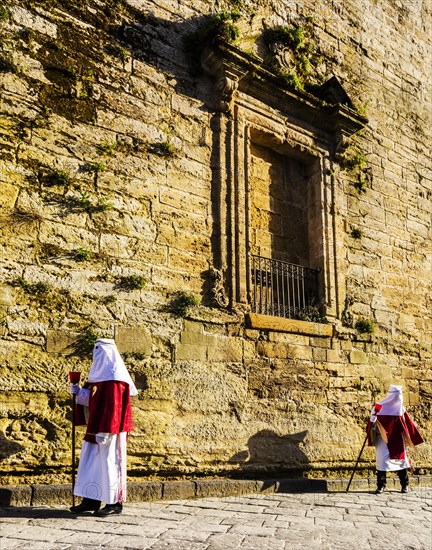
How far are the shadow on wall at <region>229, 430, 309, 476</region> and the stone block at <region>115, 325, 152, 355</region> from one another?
1715 millimetres

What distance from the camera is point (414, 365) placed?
996cm

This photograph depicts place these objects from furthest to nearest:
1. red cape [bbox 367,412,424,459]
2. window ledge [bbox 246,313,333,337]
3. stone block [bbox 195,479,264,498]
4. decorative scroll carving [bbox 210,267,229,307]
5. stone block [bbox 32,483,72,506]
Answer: red cape [bbox 367,412,424,459], window ledge [bbox 246,313,333,337], decorative scroll carving [bbox 210,267,229,307], stone block [bbox 195,479,264,498], stone block [bbox 32,483,72,506]

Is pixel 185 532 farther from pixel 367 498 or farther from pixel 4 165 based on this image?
pixel 4 165

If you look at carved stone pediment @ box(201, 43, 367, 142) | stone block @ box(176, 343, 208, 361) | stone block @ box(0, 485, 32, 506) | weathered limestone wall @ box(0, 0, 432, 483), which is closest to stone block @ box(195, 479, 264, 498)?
weathered limestone wall @ box(0, 0, 432, 483)

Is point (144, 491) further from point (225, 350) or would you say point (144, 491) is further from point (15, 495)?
point (225, 350)

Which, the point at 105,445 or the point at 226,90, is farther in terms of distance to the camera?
the point at 226,90

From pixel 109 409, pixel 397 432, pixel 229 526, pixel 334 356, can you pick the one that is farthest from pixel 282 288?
pixel 229 526

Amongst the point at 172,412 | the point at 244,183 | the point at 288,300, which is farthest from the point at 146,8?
the point at 172,412

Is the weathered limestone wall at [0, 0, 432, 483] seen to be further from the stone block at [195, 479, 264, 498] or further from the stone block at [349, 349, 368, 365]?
the stone block at [195, 479, 264, 498]

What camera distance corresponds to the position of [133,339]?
22.1 feet

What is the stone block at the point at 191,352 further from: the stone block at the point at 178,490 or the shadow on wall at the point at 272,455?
the stone block at the point at 178,490

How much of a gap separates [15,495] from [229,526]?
1860 mm

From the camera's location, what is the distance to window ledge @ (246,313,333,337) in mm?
7823

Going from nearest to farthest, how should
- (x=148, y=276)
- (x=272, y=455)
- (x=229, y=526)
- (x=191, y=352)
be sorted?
(x=229, y=526) → (x=148, y=276) → (x=191, y=352) → (x=272, y=455)
